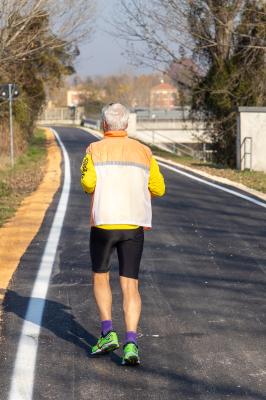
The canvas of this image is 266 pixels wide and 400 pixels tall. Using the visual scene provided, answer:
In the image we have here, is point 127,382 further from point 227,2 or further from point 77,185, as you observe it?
point 227,2

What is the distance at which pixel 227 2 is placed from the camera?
32.3 m

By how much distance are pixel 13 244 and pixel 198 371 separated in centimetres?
592

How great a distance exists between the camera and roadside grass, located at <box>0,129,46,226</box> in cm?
1631

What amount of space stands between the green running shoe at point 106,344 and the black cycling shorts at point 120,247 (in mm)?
457

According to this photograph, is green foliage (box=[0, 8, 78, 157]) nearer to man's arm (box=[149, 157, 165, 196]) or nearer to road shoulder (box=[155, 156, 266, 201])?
road shoulder (box=[155, 156, 266, 201])

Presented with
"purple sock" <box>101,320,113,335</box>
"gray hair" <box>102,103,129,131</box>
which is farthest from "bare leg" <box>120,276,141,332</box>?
"gray hair" <box>102,103,129,131</box>

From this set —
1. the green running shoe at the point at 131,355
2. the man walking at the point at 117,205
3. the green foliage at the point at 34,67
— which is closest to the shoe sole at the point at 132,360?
the green running shoe at the point at 131,355

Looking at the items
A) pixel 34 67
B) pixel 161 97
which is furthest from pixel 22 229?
pixel 161 97

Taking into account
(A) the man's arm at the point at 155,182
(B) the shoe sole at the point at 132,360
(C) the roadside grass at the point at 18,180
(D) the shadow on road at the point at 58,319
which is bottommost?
(C) the roadside grass at the point at 18,180

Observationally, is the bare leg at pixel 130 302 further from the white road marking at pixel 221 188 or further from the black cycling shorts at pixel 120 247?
the white road marking at pixel 221 188

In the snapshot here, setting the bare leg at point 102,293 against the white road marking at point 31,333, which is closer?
the white road marking at point 31,333

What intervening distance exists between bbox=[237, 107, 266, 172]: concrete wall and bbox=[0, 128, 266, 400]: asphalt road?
554 inches

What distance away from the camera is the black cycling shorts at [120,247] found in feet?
20.3

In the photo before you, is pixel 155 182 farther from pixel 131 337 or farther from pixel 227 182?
pixel 227 182
